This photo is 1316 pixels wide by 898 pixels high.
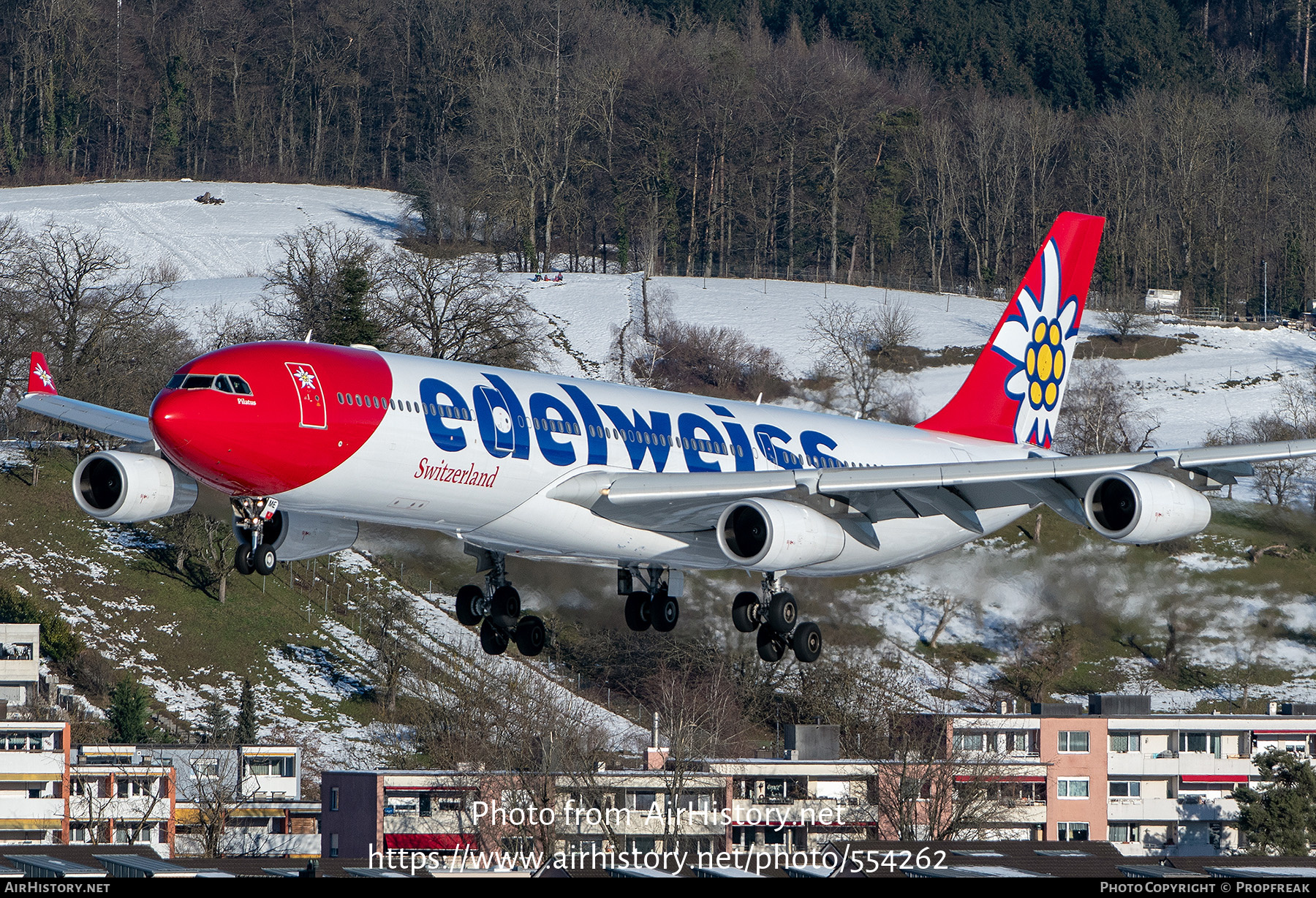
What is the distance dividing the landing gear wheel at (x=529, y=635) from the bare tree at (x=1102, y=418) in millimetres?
81370

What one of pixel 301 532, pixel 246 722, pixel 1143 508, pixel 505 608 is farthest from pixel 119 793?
pixel 1143 508

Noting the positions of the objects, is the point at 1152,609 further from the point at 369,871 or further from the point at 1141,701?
the point at 369,871

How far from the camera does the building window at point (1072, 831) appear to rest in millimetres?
95312

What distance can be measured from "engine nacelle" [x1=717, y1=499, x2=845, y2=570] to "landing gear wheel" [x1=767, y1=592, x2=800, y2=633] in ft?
7.97

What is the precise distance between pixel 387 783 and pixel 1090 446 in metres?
62.3

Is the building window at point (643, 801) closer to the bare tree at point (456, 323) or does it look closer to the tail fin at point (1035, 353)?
the bare tree at point (456, 323)

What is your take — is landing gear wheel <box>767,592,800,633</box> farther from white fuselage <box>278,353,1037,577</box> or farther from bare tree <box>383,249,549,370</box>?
bare tree <box>383,249,549,370</box>

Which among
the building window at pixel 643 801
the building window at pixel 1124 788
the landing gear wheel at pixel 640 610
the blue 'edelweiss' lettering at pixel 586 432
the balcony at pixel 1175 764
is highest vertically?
the blue 'edelweiss' lettering at pixel 586 432

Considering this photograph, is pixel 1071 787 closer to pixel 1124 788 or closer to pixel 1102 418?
pixel 1124 788

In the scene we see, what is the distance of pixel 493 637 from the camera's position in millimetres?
41281

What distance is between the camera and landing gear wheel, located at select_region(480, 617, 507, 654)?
41.1 m

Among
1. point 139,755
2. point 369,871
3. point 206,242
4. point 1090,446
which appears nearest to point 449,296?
point 139,755

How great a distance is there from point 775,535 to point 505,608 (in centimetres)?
784

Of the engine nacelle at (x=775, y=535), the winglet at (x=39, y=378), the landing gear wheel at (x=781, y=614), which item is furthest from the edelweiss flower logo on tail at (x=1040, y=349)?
the winglet at (x=39, y=378)
